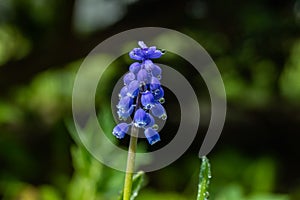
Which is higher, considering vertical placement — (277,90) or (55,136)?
(277,90)

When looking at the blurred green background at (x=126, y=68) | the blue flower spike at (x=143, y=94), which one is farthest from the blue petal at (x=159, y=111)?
the blurred green background at (x=126, y=68)

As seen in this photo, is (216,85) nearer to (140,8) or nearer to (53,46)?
(140,8)

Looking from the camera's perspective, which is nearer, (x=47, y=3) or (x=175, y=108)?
(x=47, y=3)

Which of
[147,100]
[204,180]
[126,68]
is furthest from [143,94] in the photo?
[126,68]

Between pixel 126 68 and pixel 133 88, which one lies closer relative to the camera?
pixel 133 88

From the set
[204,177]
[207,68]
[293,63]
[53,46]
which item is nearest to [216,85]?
[207,68]

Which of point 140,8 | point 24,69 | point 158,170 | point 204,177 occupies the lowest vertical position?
point 204,177

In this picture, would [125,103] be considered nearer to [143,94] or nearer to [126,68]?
[143,94]
